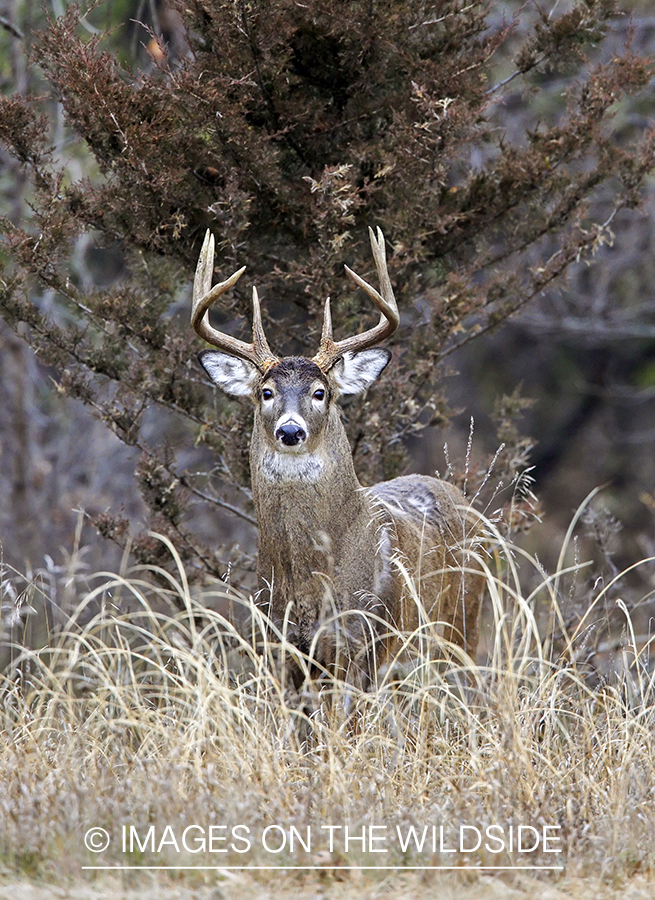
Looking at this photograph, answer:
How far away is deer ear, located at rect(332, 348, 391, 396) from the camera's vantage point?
621 centimetres

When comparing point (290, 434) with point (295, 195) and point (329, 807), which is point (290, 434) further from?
point (329, 807)

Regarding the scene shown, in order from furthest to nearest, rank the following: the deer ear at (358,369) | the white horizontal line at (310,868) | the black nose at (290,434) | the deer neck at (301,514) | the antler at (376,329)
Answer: the deer ear at (358,369), the antler at (376,329), the deer neck at (301,514), the black nose at (290,434), the white horizontal line at (310,868)

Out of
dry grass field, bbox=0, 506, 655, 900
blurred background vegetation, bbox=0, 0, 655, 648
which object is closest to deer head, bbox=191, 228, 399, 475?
blurred background vegetation, bbox=0, 0, 655, 648

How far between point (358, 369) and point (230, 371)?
69cm

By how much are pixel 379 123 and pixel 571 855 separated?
4347 mm

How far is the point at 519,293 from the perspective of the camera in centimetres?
717

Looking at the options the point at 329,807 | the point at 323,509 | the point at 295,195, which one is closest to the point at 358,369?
the point at 323,509

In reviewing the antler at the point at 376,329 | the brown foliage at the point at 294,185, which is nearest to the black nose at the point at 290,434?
the antler at the point at 376,329

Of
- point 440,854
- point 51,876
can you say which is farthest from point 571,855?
point 51,876

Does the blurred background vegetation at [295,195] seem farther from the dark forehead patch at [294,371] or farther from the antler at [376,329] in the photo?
the dark forehead patch at [294,371]

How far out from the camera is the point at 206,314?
20.4 feet

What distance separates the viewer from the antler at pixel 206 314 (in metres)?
6.02

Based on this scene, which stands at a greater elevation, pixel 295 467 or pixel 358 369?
pixel 358 369

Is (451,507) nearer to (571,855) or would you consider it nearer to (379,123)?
(379,123)
